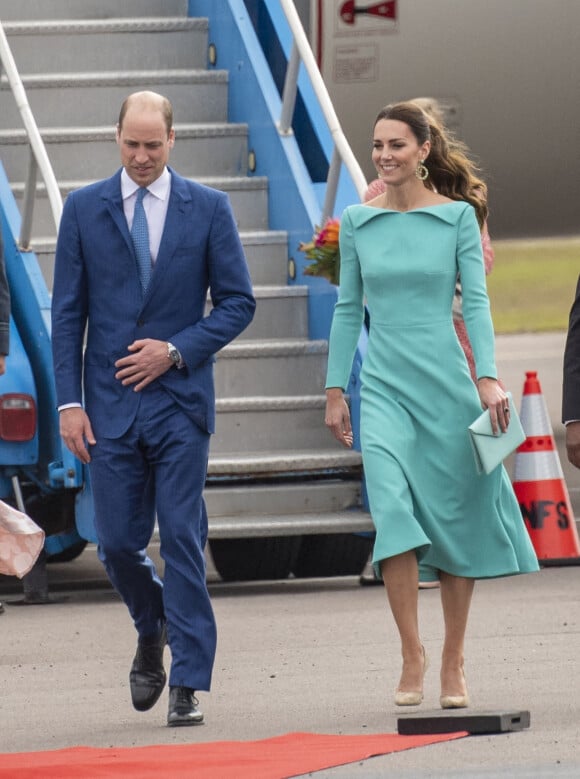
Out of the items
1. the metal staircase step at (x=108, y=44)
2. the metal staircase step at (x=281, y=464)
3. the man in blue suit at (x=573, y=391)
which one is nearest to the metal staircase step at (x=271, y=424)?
the metal staircase step at (x=281, y=464)

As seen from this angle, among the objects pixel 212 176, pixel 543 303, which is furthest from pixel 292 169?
pixel 543 303

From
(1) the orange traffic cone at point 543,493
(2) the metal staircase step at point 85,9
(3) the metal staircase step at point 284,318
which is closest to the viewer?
(1) the orange traffic cone at point 543,493

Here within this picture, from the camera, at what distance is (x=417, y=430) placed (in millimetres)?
5344

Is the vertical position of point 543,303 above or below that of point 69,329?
below

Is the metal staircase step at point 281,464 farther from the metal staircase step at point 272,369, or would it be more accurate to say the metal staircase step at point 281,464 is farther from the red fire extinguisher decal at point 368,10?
the red fire extinguisher decal at point 368,10

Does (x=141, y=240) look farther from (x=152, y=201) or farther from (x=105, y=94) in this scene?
(x=105, y=94)

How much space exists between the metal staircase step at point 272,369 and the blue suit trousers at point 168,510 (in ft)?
10.4

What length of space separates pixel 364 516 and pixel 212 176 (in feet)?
7.87

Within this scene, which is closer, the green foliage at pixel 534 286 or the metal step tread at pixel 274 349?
the metal step tread at pixel 274 349

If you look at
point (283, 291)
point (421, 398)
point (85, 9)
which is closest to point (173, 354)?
point (421, 398)

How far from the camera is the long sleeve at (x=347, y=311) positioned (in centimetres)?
543

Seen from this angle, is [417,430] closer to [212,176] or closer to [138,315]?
[138,315]

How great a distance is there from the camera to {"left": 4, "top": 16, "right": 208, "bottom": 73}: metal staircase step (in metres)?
9.84

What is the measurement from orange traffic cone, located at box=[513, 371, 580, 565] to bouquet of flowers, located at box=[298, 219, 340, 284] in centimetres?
152
